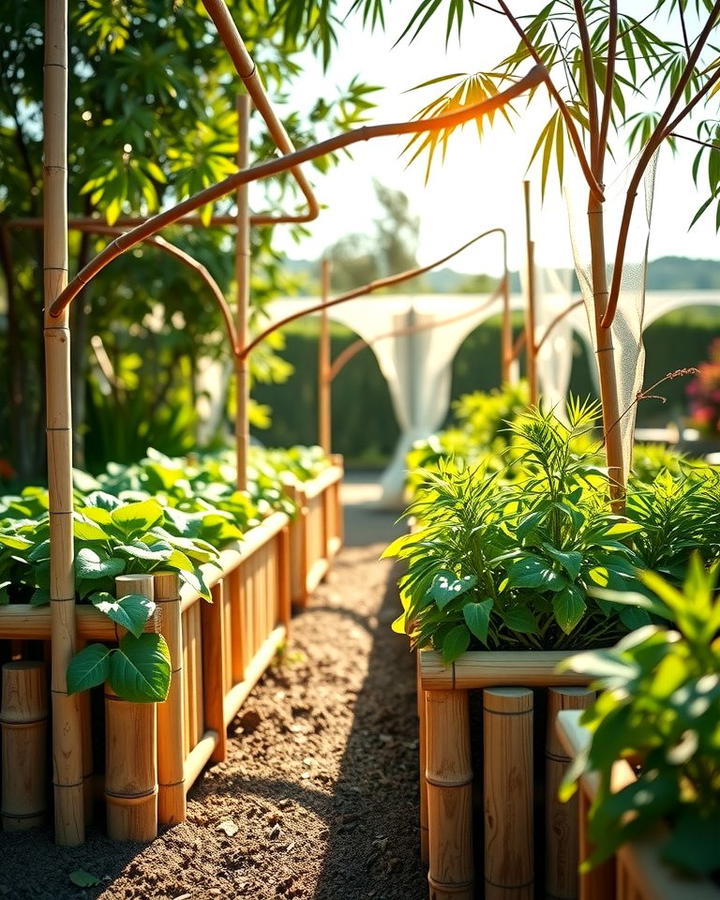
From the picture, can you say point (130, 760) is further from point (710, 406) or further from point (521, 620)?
point (710, 406)

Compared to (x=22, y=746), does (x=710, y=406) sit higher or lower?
higher

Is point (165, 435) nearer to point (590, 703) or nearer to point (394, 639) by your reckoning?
point (394, 639)

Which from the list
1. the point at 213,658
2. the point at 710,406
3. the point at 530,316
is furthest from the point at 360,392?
the point at 213,658

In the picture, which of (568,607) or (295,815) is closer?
(568,607)

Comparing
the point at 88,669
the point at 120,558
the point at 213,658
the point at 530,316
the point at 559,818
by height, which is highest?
the point at 530,316

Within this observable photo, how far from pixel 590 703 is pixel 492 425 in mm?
3730

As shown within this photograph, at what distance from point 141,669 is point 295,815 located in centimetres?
66

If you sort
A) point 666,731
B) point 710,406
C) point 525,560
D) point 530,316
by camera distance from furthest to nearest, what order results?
point 710,406 < point 530,316 < point 525,560 < point 666,731

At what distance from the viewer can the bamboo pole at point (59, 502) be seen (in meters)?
1.86

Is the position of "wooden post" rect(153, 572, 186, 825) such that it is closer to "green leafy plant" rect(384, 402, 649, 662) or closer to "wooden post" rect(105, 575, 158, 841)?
"wooden post" rect(105, 575, 158, 841)

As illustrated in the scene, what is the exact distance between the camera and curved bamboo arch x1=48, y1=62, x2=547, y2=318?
5.17ft

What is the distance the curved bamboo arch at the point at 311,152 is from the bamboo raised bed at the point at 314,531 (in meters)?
1.98

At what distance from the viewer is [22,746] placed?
191 cm

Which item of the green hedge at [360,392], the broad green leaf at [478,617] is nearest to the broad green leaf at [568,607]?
the broad green leaf at [478,617]
